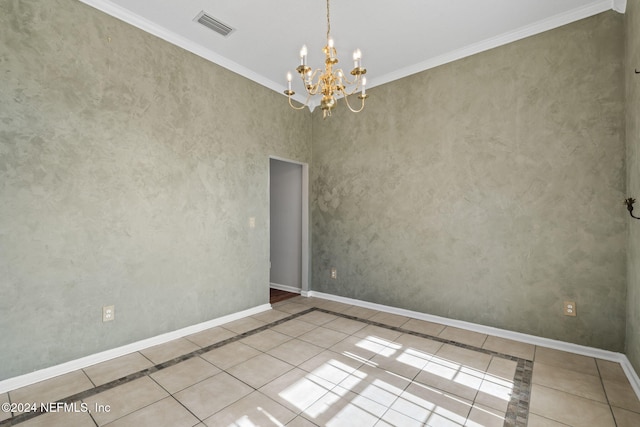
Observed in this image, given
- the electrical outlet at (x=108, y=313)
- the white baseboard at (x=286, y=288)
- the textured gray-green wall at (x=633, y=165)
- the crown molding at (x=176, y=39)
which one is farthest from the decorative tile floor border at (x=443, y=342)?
the crown molding at (x=176, y=39)

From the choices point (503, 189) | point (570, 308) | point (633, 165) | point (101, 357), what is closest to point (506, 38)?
point (503, 189)

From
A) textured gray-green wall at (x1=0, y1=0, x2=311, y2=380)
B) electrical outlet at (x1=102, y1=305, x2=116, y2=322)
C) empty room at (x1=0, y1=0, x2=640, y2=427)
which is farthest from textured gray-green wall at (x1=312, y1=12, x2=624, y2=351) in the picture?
electrical outlet at (x1=102, y1=305, x2=116, y2=322)

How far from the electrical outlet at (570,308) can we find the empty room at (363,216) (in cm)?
2

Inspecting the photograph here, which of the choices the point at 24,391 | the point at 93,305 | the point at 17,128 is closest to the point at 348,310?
the point at 93,305

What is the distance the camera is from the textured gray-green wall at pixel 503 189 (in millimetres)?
2695

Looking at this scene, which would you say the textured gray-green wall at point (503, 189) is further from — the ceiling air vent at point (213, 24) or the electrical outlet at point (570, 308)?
the ceiling air vent at point (213, 24)

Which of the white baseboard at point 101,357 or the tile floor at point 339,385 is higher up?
the white baseboard at point 101,357

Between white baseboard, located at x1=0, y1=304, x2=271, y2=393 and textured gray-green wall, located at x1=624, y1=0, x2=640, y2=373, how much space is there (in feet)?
12.7

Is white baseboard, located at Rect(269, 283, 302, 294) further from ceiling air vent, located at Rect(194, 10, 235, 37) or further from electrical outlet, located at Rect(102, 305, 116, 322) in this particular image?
ceiling air vent, located at Rect(194, 10, 235, 37)

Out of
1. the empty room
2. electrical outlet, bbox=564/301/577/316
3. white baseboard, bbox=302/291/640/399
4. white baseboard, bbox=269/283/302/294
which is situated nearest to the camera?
the empty room

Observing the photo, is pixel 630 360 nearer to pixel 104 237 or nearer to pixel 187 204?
pixel 187 204

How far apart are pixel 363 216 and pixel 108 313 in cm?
314

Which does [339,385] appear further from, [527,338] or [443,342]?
[527,338]

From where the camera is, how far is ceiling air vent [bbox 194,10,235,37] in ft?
9.39
